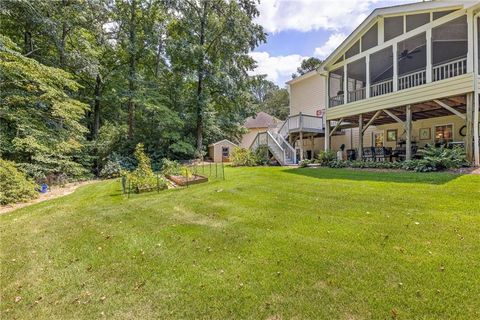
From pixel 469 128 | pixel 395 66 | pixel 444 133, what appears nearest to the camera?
pixel 469 128

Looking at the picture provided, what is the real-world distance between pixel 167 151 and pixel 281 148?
10179 mm

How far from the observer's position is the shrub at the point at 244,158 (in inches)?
636

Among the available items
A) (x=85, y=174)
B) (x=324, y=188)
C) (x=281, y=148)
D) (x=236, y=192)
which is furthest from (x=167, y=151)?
(x=324, y=188)

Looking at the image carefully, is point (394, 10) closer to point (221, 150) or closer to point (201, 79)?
point (201, 79)

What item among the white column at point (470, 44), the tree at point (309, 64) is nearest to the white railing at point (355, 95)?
the white column at point (470, 44)

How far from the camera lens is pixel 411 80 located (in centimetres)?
1034

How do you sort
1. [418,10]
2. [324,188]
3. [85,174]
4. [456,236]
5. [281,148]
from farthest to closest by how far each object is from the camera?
[85,174]
[281,148]
[418,10]
[324,188]
[456,236]

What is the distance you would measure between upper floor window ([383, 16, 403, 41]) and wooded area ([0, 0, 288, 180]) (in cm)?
1230

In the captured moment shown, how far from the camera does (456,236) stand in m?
3.69

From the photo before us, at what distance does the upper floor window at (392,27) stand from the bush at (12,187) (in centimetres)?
1548

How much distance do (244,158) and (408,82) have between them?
30.8ft

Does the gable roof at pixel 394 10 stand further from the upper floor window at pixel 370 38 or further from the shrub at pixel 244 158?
the shrub at pixel 244 158

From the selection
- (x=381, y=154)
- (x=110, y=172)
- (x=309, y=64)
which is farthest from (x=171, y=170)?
(x=309, y=64)

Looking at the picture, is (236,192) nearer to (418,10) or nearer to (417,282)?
(417,282)
